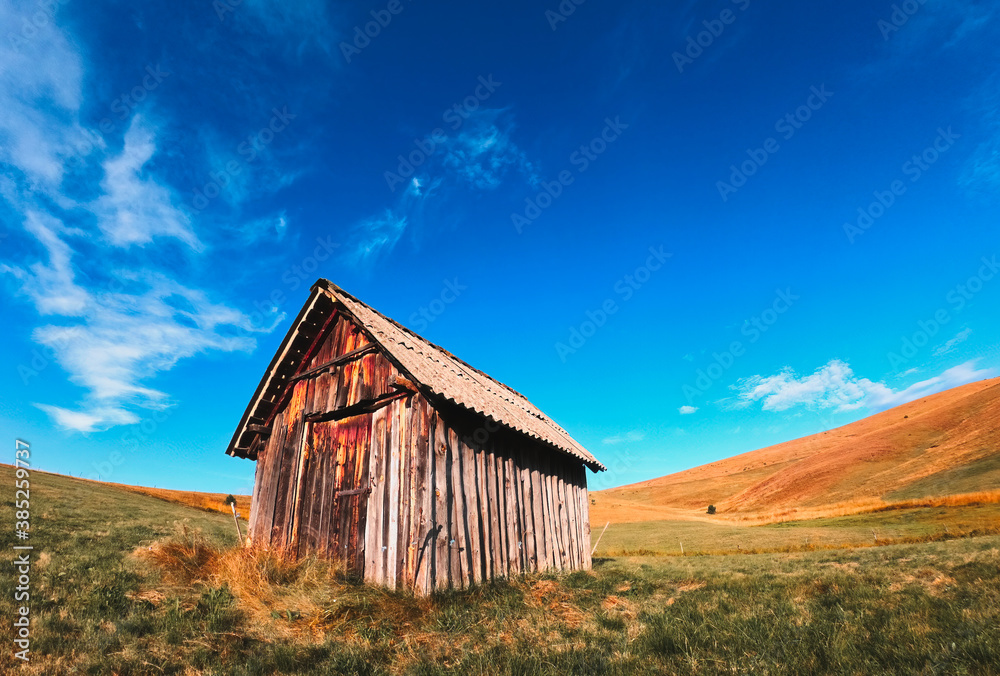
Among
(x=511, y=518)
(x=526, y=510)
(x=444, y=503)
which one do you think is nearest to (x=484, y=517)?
(x=511, y=518)

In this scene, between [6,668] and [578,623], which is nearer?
[6,668]

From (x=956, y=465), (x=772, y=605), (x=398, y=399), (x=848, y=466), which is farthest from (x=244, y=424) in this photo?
(x=848, y=466)

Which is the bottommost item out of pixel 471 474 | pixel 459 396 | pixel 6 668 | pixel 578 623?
pixel 578 623

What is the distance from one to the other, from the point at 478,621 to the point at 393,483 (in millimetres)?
3010

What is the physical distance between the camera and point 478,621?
6.53 m

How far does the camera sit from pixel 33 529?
10.1m

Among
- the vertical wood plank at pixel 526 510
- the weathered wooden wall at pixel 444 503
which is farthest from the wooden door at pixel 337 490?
the vertical wood plank at pixel 526 510

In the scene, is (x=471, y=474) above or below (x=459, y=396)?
below

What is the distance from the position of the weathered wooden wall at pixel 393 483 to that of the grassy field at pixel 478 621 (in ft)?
2.52

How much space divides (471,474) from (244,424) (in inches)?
269

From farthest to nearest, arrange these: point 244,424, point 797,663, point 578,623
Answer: point 244,424, point 578,623, point 797,663

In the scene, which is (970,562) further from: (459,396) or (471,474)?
(459,396)

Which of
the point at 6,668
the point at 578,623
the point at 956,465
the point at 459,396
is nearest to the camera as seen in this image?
the point at 6,668

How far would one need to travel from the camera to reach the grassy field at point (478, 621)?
14.6ft
